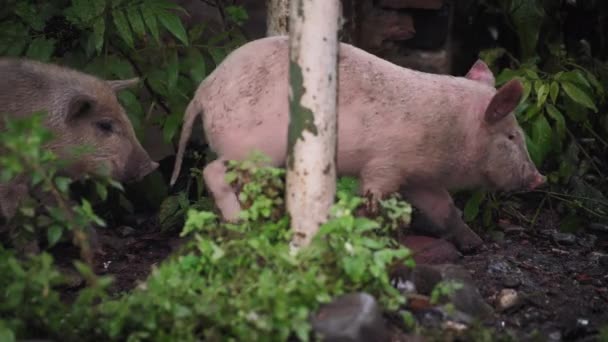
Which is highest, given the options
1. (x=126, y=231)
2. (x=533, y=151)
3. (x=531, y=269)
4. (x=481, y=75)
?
(x=481, y=75)

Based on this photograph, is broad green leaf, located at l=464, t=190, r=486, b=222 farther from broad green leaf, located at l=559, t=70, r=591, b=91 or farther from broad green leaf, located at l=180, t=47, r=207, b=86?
broad green leaf, located at l=180, t=47, r=207, b=86

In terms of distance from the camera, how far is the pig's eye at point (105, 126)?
17.1 ft

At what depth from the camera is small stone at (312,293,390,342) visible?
3527mm

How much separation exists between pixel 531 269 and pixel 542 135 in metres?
0.88

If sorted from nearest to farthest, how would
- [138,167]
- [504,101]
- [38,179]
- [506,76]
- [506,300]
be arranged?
[38,179] → [506,300] → [504,101] → [138,167] → [506,76]

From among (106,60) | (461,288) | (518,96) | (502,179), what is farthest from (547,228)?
(106,60)

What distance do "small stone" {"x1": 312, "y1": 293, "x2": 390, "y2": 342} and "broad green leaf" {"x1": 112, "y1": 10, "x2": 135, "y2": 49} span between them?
7.02 ft

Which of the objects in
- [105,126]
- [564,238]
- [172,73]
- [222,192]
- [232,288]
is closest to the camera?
[232,288]

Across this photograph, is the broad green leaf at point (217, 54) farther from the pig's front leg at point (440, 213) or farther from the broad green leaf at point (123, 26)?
the pig's front leg at point (440, 213)

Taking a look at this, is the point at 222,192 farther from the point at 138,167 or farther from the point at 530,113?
the point at 530,113

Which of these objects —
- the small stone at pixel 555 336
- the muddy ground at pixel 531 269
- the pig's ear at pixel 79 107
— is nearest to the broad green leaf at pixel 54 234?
the muddy ground at pixel 531 269

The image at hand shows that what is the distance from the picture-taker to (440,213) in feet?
17.4

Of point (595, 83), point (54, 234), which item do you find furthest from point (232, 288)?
point (595, 83)

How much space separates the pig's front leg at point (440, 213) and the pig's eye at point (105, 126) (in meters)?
1.69
